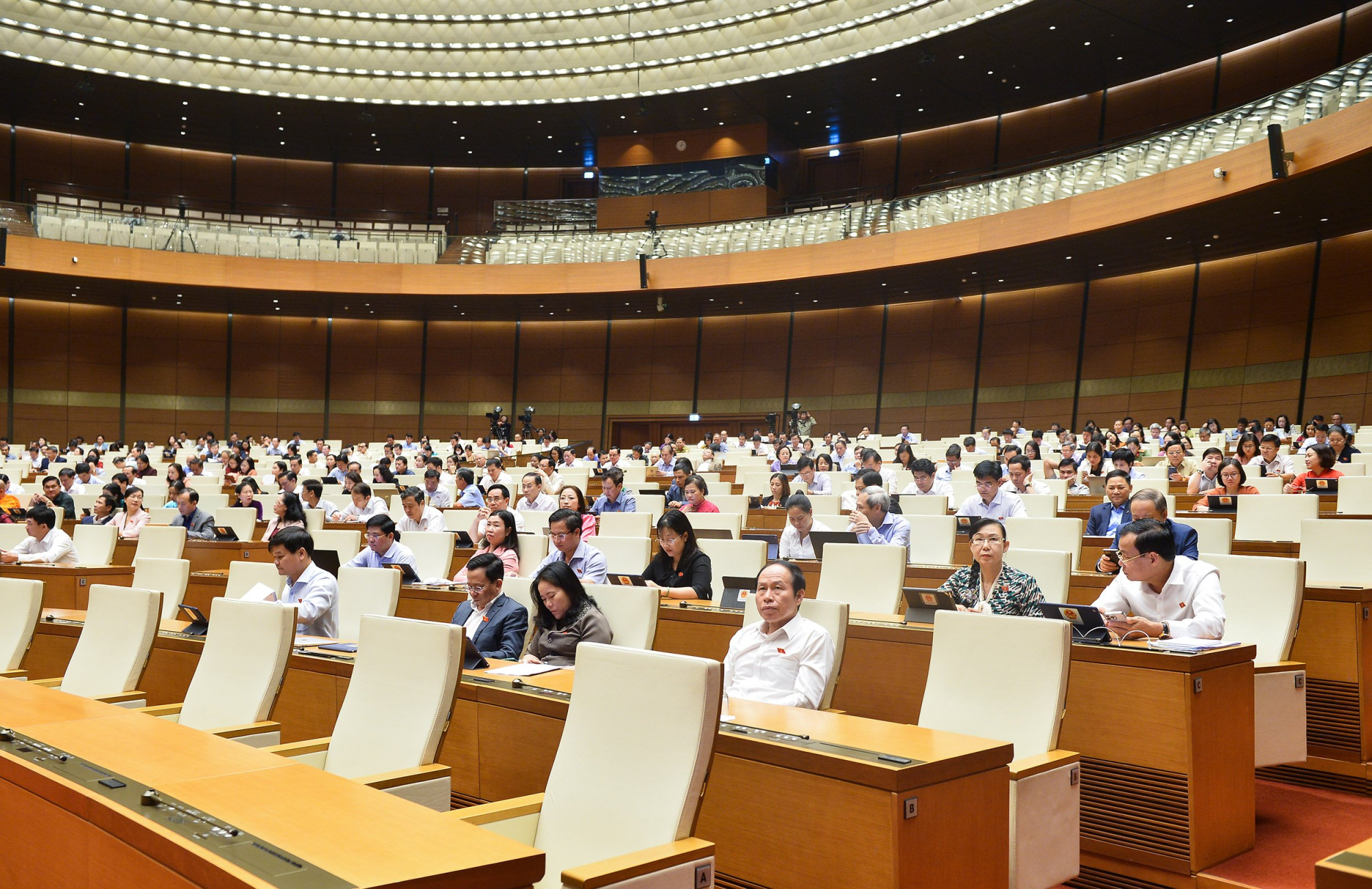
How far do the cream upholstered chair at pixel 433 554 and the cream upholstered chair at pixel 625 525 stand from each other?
44.1 inches

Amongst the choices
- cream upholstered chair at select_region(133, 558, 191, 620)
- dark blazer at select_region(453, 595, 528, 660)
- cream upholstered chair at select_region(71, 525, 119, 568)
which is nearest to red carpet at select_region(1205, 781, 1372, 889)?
dark blazer at select_region(453, 595, 528, 660)

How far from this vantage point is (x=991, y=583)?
416 centimetres

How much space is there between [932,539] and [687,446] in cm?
1209

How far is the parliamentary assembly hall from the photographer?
243cm

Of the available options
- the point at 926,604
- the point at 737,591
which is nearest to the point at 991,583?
the point at 926,604

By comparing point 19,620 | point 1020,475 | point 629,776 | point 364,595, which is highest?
point 1020,475

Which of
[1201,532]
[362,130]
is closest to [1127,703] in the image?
[1201,532]

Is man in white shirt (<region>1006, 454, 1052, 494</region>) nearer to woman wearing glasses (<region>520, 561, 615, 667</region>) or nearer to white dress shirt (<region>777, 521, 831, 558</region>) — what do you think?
white dress shirt (<region>777, 521, 831, 558</region>)

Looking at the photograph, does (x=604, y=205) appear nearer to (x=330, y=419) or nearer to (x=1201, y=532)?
(x=330, y=419)

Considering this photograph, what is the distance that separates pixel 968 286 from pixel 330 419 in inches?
552

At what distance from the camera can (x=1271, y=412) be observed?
1535cm

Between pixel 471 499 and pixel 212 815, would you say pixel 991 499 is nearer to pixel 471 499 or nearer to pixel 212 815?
pixel 471 499

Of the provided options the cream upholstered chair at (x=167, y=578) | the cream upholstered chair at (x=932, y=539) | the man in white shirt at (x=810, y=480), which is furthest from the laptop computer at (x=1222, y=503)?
the cream upholstered chair at (x=167, y=578)

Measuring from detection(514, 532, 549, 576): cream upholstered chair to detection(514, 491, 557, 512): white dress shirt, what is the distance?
2676 mm
